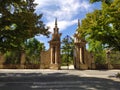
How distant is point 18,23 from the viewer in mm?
19406

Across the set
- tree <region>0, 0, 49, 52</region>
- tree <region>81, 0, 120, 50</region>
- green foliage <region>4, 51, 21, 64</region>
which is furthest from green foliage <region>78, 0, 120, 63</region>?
green foliage <region>4, 51, 21, 64</region>

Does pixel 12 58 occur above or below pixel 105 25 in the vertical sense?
below

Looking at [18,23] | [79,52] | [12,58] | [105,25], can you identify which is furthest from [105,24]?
[12,58]

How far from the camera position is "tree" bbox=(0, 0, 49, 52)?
18828 mm

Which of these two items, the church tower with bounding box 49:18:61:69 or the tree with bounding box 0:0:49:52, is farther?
the church tower with bounding box 49:18:61:69

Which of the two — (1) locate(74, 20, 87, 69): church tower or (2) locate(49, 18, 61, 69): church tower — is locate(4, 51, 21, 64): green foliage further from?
(1) locate(74, 20, 87, 69): church tower

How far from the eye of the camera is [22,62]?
33.2 m

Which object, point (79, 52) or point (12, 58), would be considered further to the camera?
point (79, 52)

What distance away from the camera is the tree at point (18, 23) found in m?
18.8

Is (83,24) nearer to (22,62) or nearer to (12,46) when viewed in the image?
(12,46)

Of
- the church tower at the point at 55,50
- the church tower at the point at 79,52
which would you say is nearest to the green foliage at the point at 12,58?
the church tower at the point at 55,50

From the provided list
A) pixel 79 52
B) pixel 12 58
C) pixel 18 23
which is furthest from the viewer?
pixel 79 52

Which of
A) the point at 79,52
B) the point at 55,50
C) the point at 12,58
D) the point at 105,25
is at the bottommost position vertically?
the point at 12,58

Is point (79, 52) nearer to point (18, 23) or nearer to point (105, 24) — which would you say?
point (105, 24)
